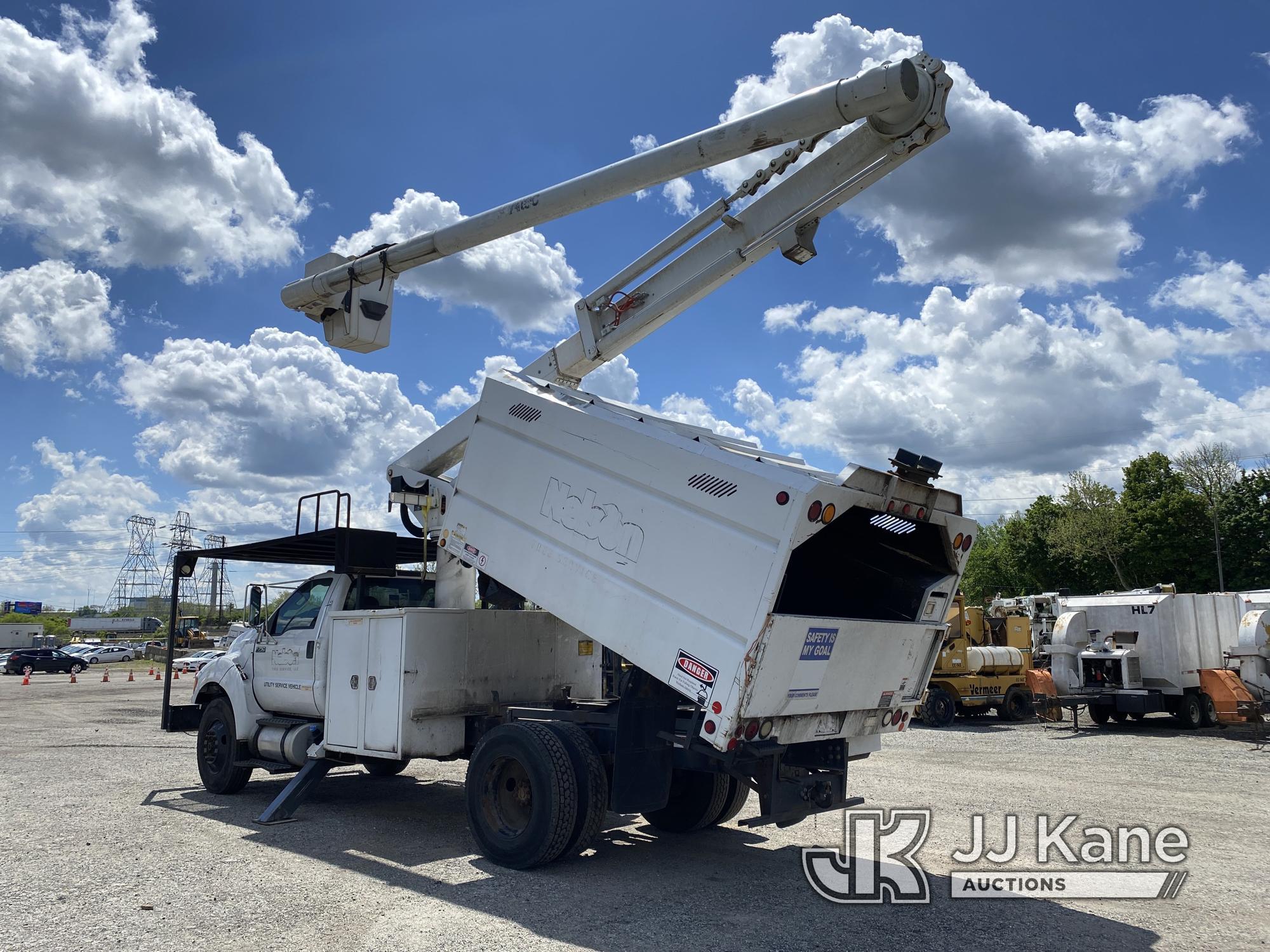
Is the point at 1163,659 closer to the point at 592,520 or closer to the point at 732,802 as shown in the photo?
the point at 732,802

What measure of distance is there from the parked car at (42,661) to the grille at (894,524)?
1792 inches

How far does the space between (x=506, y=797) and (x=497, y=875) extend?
59 centimetres

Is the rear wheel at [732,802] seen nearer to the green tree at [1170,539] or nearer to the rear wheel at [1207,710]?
the rear wheel at [1207,710]

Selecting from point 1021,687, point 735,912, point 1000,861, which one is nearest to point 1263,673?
point 1021,687

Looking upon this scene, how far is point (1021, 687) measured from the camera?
2178 cm

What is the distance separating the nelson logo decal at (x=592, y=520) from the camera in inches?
269

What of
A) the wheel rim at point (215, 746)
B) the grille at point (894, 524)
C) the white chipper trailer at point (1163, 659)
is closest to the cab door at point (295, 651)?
the wheel rim at point (215, 746)

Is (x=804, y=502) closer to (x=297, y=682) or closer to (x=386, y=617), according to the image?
(x=386, y=617)

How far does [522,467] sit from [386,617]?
1895 millimetres

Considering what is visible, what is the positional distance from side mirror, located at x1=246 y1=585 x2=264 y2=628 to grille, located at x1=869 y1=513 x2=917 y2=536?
683 centimetres

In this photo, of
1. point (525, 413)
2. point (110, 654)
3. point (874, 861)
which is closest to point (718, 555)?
point (525, 413)

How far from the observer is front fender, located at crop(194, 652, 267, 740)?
33.7 ft

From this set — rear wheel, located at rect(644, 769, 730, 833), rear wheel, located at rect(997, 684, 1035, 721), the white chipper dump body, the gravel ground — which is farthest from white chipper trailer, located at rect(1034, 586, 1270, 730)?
the white chipper dump body

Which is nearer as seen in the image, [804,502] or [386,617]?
[804,502]
